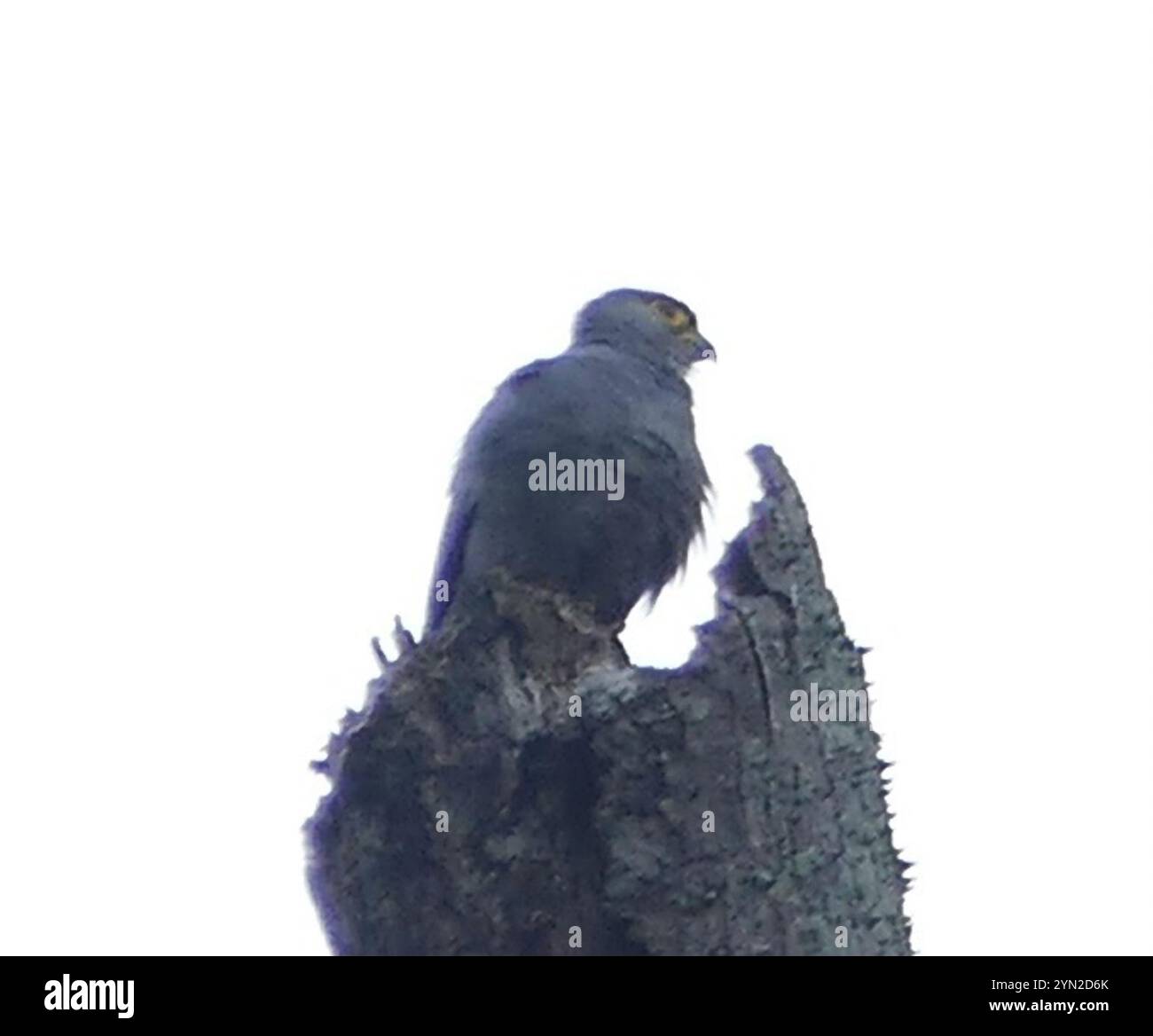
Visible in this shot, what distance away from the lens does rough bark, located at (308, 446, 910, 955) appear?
4715 mm

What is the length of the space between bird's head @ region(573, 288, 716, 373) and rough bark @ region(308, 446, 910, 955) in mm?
2723

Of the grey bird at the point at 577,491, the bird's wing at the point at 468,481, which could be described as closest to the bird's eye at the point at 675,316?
the grey bird at the point at 577,491

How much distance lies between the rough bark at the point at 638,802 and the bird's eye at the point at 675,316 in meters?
2.92

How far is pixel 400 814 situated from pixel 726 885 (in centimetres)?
81

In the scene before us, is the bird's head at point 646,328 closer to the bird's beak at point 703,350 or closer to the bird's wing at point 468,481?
the bird's beak at point 703,350

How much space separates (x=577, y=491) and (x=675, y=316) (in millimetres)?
1423

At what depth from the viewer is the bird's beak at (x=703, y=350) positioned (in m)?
7.95

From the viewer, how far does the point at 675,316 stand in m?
7.97

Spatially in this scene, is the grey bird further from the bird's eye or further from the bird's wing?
the bird's eye

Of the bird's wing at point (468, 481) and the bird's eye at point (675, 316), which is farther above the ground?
the bird's eye at point (675, 316)
